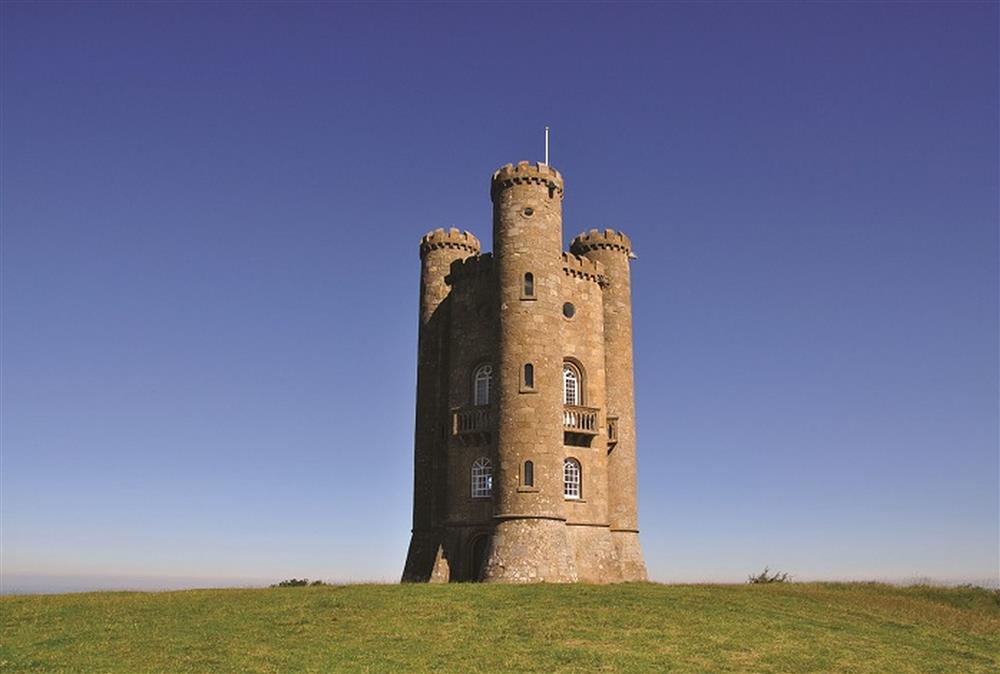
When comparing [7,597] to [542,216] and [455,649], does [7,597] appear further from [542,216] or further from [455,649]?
[542,216]

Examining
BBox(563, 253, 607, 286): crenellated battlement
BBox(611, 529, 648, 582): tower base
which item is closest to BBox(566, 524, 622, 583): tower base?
BBox(611, 529, 648, 582): tower base

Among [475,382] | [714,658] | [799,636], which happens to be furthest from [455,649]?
[475,382]

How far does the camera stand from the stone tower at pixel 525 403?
40.0 m

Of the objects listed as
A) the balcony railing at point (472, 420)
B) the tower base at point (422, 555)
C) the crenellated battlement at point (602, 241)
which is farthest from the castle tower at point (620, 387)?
the tower base at point (422, 555)

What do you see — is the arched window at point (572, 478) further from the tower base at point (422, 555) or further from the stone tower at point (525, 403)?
the tower base at point (422, 555)

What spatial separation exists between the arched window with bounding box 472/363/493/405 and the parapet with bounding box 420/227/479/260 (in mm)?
8284

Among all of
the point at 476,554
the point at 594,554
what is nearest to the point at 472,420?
the point at 476,554

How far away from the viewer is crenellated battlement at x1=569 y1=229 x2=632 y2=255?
4975cm

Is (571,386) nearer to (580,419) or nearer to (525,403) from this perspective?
(580,419)

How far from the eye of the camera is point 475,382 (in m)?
44.3

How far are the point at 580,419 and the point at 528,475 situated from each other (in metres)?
4.88

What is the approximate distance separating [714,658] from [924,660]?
6.25 meters

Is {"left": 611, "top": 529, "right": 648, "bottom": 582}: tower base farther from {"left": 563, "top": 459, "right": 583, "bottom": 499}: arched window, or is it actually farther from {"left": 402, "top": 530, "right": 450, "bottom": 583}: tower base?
{"left": 402, "top": 530, "right": 450, "bottom": 583}: tower base

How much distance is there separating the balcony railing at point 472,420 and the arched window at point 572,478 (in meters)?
4.30
